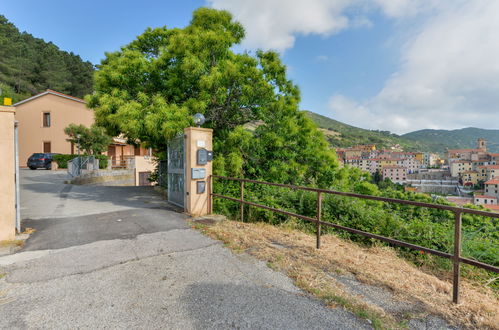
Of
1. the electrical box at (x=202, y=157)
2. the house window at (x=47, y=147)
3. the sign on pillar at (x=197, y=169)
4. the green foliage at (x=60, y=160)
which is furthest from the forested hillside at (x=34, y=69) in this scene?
the electrical box at (x=202, y=157)

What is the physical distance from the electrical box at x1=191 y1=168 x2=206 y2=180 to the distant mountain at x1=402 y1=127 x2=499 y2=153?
183m

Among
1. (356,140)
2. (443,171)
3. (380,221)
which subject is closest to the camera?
(380,221)

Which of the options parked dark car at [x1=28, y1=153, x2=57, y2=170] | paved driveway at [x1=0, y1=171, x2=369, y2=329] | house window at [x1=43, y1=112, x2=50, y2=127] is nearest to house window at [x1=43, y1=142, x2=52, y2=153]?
house window at [x1=43, y1=112, x2=50, y2=127]

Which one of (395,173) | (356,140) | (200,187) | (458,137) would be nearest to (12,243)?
(200,187)

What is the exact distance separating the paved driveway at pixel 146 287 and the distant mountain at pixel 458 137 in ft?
606

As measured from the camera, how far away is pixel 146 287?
2844 millimetres

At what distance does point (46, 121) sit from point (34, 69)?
21.8 metres

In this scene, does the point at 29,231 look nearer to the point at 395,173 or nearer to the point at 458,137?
the point at 395,173

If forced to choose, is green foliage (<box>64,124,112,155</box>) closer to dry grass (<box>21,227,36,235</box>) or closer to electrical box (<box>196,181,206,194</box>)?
dry grass (<box>21,227,36,235</box>)

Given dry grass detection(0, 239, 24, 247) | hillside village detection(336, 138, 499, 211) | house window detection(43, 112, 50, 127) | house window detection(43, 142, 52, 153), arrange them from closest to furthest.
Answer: dry grass detection(0, 239, 24, 247) < house window detection(43, 112, 50, 127) < house window detection(43, 142, 52, 153) < hillside village detection(336, 138, 499, 211)

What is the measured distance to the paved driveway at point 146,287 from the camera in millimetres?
2283

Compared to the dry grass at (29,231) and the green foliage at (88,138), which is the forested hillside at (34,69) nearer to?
the green foliage at (88,138)

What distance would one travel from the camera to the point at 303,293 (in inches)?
108

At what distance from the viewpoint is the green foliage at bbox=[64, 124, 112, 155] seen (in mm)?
22906
